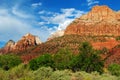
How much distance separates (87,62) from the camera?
7575cm

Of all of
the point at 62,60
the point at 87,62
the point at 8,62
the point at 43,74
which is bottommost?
the point at 43,74

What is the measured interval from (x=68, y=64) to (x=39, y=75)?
101 feet

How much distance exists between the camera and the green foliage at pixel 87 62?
247ft

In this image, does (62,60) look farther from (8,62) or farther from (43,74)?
(43,74)

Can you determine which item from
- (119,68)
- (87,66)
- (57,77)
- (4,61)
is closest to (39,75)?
(57,77)

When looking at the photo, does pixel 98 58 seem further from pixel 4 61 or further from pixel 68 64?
pixel 4 61

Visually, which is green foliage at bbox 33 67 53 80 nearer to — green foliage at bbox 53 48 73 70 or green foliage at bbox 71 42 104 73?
green foliage at bbox 71 42 104 73

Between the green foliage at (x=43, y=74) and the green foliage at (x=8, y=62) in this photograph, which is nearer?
the green foliage at (x=43, y=74)

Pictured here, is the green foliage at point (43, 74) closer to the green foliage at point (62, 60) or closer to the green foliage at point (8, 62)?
the green foliage at point (62, 60)

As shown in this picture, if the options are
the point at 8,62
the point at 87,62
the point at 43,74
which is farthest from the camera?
the point at 8,62

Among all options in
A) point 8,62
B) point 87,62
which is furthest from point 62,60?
point 8,62

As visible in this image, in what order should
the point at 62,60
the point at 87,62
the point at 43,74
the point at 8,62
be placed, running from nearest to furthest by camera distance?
the point at 43,74, the point at 87,62, the point at 62,60, the point at 8,62

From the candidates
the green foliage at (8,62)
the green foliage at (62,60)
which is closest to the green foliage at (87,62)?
the green foliage at (62,60)

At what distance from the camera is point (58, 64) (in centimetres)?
8062
